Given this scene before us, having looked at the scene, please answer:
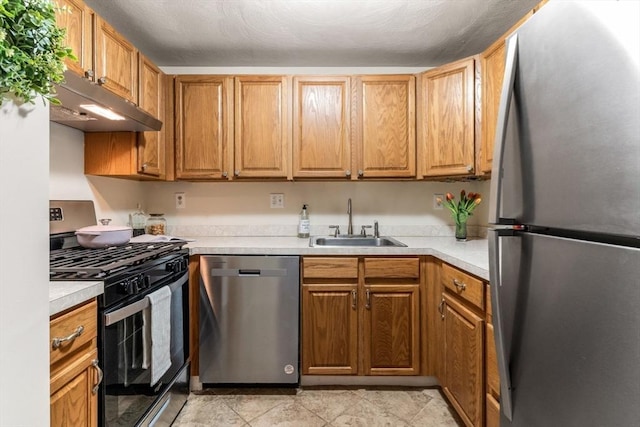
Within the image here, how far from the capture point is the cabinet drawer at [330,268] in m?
1.99

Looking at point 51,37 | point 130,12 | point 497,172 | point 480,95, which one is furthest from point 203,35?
point 497,172

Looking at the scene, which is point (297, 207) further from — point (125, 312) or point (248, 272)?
point (125, 312)

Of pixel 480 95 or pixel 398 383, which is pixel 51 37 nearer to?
pixel 480 95

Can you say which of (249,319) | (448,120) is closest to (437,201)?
(448,120)

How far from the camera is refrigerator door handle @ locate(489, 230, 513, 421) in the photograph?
867 mm

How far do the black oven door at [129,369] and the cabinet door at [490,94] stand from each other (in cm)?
197

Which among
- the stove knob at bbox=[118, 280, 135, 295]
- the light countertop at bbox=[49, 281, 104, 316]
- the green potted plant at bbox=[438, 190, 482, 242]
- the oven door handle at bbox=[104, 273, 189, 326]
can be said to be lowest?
the oven door handle at bbox=[104, 273, 189, 326]

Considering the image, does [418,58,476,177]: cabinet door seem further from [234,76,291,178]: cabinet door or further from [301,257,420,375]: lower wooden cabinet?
[234,76,291,178]: cabinet door

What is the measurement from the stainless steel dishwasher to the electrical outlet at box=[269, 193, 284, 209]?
2.43ft

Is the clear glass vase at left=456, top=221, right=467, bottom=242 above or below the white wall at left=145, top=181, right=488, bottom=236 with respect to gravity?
below

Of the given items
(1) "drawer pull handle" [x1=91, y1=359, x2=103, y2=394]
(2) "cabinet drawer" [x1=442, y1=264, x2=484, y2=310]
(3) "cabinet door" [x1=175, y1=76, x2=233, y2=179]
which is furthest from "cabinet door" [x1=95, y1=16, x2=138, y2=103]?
(2) "cabinet drawer" [x1=442, y1=264, x2=484, y2=310]

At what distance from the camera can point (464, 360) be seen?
1530mm

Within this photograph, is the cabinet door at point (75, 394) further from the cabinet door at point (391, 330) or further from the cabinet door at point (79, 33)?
the cabinet door at point (391, 330)

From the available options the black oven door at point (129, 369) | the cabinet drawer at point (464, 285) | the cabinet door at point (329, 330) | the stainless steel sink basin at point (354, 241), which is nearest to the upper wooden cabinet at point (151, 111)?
the black oven door at point (129, 369)
